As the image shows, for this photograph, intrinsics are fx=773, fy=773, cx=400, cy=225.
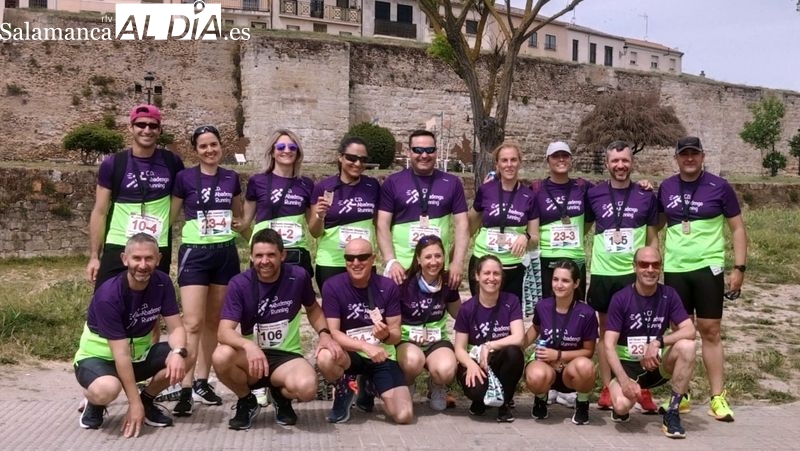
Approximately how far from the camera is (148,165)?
478 cm

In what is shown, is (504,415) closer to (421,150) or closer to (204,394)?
(421,150)

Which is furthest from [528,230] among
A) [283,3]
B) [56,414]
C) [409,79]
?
[283,3]

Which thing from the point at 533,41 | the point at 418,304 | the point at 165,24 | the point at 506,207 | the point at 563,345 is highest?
the point at 533,41

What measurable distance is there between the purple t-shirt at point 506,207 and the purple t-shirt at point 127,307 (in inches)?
81.0

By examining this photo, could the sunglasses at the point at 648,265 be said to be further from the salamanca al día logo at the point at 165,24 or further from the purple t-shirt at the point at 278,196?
the salamanca al día logo at the point at 165,24

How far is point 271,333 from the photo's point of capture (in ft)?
14.6

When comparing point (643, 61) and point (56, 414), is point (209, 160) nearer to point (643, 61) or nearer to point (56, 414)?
point (56, 414)

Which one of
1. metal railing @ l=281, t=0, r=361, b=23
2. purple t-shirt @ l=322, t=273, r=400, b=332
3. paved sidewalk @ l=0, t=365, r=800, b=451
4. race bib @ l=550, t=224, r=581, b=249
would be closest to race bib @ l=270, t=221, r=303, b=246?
Result: purple t-shirt @ l=322, t=273, r=400, b=332

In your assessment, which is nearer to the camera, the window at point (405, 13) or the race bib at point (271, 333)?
the race bib at point (271, 333)

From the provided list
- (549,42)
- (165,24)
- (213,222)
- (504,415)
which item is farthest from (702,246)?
(549,42)

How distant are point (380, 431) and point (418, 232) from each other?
129 centimetres

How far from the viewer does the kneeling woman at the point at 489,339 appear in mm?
4539

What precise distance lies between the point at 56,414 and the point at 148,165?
157 cm

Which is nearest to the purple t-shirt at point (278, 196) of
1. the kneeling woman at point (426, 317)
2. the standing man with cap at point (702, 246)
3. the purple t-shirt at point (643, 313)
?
the kneeling woman at point (426, 317)
